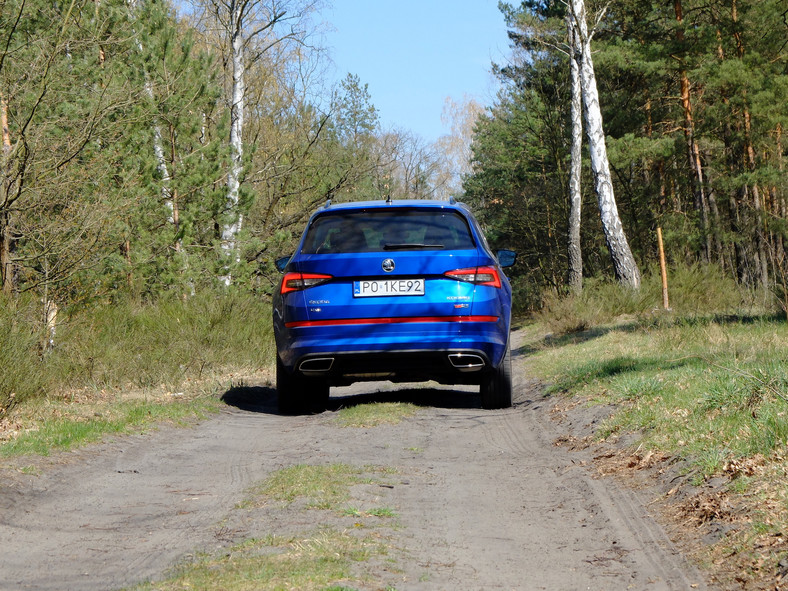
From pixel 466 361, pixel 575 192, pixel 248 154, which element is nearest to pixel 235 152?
pixel 248 154

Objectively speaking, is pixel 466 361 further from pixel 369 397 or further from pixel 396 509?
pixel 396 509

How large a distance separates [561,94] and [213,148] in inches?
756

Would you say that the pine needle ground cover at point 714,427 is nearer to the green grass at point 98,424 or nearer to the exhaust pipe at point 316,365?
the exhaust pipe at point 316,365

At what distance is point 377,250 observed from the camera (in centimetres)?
784

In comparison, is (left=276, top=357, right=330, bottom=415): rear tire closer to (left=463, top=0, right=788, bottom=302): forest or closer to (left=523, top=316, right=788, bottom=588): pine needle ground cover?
(left=523, top=316, right=788, bottom=588): pine needle ground cover

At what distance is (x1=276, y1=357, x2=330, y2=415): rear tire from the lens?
343 inches

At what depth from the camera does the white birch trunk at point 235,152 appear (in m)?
17.9

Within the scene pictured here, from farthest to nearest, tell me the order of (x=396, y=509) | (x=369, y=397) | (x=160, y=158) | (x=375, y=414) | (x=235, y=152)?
1. (x=235, y=152)
2. (x=160, y=158)
3. (x=369, y=397)
4. (x=375, y=414)
5. (x=396, y=509)

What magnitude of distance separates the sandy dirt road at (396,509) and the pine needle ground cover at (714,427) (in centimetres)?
25

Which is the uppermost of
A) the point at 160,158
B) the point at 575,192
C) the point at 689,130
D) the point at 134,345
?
the point at 689,130

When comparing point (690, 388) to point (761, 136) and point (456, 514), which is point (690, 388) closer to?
point (456, 514)

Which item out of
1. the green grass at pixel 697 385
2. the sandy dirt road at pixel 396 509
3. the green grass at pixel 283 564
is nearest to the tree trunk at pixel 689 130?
the green grass at pixel 697 385

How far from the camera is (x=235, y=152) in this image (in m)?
18.1

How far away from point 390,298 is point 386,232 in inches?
24.6
